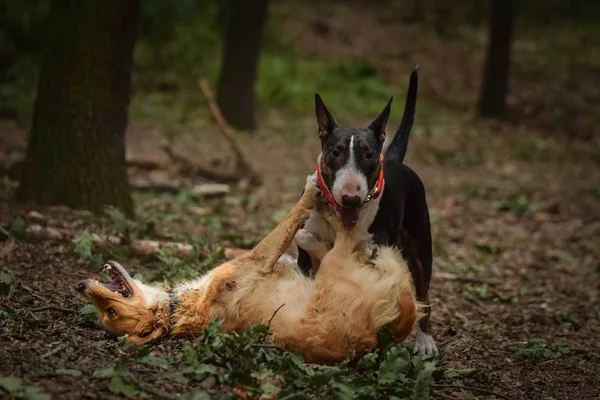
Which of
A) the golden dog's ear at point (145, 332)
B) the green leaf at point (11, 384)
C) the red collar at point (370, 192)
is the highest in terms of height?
the red collar at point (370, 192)

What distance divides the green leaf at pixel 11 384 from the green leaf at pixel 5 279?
1.72 metres

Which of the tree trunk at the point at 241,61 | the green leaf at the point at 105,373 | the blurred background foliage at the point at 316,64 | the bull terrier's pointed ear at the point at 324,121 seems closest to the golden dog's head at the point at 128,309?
the green leaf at the point at 105,373

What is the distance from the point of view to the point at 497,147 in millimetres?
15703

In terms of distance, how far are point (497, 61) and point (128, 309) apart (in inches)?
577

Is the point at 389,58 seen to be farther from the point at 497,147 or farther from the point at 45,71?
the point at 45,71

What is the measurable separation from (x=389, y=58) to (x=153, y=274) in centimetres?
1690

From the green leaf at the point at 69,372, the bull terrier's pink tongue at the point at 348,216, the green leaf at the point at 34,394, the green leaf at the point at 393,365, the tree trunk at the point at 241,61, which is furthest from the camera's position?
the tree trunk at the point at 241,61

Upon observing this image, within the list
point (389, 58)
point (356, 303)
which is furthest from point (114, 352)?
point (389, 58)

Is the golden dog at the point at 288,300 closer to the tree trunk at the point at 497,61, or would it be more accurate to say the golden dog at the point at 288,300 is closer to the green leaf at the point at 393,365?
the green leaf at the point at 393,365

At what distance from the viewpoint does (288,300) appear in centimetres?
509

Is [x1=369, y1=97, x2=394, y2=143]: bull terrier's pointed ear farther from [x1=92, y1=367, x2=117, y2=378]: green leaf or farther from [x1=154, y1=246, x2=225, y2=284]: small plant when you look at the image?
[x1=92, y1=367, x2=117, y2=378]: green leaf

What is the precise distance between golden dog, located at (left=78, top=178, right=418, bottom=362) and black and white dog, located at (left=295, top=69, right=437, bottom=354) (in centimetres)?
15

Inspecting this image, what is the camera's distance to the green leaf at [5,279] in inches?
215

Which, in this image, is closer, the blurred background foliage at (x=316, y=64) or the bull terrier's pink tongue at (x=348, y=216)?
the bull terrier's pink tongue at (x=348, y=216)
